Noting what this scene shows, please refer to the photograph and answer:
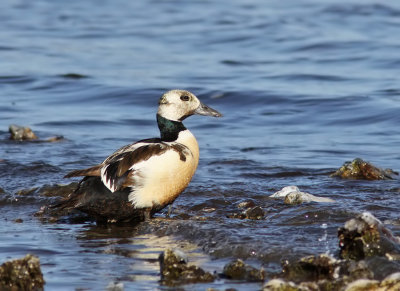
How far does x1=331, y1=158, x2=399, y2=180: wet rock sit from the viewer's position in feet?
29.2

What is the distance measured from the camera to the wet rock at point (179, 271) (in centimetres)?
549

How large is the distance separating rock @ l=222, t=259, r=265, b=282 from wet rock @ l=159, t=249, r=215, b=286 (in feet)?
0.38

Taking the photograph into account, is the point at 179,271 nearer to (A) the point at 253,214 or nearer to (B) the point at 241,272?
(B) the point at 241,272

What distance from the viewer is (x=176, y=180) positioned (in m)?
7.27

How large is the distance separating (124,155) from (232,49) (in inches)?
475

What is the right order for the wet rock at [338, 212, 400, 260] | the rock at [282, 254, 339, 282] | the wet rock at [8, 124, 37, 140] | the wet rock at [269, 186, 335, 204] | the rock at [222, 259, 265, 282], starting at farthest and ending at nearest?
→ the wet rock at [8, 124, 37, 140] < the wet rock at [269, 186, 335, 204] < the wet rock at [338, 212, 400, 260] < the rock at [222, 259, 265, 282] < the rock at [282, 254, 339, 282]

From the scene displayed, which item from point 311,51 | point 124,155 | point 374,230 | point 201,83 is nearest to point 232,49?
point 311,51

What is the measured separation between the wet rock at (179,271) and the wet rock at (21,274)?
2.66 feet

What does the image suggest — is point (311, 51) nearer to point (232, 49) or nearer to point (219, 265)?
point (232, 49)

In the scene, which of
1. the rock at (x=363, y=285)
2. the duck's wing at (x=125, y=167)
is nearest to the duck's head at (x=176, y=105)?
the duck's wing at (x=125, y=167)

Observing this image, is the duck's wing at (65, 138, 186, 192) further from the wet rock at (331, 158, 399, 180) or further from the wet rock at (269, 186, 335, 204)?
the wet rock at (331, 158, 399, 180)

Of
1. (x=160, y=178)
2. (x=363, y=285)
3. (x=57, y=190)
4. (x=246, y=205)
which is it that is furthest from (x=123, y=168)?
(x=363, y=285)

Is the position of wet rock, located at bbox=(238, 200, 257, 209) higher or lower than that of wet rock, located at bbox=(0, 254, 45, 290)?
lower

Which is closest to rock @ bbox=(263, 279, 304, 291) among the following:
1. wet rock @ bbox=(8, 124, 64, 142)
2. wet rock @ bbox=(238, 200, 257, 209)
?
wet rock @ bbox=(238, 200, 257, 209)
